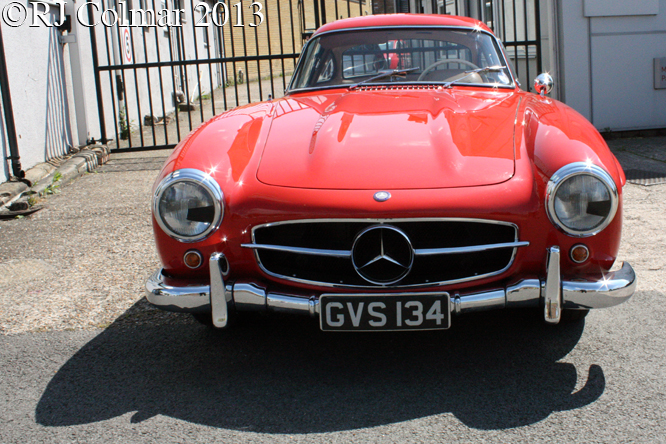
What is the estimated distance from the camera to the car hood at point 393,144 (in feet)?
8.18

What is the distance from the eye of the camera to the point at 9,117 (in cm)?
627

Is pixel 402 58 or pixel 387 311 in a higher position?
pixel 402 58

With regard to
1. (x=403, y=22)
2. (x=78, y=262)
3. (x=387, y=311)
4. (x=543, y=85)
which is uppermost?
(x=403, y=22)

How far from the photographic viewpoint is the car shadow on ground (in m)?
2.31

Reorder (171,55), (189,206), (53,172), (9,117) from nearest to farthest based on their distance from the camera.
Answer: (189,206) → (9,117) → (53,172) → (171,55)

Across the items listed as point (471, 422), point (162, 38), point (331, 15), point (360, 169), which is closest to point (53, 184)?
point (360, 169)

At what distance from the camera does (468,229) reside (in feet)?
8.25

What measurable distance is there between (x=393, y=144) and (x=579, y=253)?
81cm

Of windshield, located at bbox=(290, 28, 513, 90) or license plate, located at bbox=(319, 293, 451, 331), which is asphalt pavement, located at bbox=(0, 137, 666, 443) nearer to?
license plate, located at bbox=(319, 293, 451, 331)

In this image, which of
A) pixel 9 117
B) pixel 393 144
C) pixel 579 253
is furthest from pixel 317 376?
pixel 9 117

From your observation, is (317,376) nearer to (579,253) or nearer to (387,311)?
(387,311)

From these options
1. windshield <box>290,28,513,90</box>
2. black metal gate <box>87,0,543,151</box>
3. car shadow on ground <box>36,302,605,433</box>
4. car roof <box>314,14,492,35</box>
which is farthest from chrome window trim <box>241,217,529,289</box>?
black metal gate <box>87,0,543,151</box>

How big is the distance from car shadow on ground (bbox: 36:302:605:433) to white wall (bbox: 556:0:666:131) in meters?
5.91

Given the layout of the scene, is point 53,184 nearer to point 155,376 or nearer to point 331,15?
point 155,376
